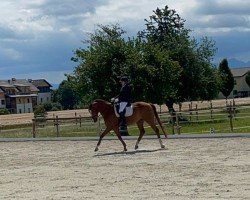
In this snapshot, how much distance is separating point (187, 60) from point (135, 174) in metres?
38.8

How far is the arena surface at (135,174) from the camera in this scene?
9.73 metres

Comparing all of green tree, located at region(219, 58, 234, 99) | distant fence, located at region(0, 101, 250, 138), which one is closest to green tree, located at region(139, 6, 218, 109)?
distant fence, located at region(0, 101, 250, 138)

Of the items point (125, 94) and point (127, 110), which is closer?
point (125, 94)

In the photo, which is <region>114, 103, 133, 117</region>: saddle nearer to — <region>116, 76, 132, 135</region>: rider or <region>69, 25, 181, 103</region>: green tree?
<region>116, 76, 132, 135</region>: rider

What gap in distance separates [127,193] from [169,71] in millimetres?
30580

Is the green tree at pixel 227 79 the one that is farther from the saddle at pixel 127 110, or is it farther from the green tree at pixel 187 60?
the saddle at pixel 127 110

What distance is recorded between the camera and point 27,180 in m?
12.5

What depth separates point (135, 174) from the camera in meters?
12.4

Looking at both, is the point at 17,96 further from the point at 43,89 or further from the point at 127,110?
the point at 127,110

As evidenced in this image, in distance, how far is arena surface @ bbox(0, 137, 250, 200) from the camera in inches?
383

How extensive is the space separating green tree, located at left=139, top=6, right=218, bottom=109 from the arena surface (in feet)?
102

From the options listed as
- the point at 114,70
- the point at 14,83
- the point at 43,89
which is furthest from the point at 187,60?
the point at 43,89

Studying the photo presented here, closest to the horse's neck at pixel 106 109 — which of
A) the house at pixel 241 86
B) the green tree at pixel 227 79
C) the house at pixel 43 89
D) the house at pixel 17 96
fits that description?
the green tree at pixel 227 79

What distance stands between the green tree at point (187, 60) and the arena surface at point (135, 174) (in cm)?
3097
